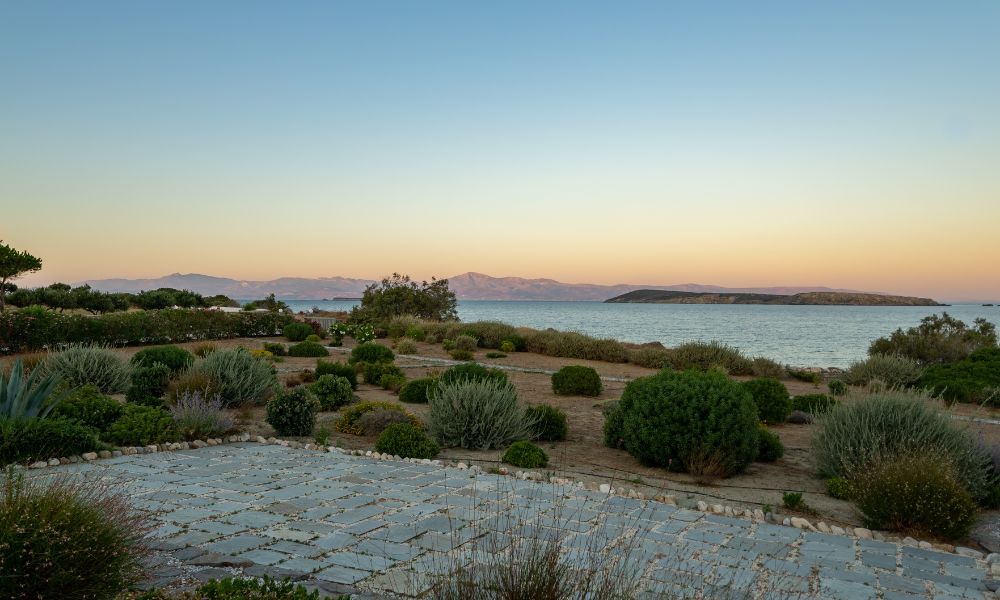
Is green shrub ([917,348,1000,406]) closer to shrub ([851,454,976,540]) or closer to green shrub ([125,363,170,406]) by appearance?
shrub ([851,454,976,540])

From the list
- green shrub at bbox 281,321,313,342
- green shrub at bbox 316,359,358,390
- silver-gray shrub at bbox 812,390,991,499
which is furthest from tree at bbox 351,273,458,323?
silver-gray shrub at bbox 812,390,991,499

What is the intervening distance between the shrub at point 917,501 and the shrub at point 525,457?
139 inches

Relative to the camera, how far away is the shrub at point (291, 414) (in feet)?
32.9

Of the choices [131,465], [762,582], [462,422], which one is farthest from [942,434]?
[131,465]

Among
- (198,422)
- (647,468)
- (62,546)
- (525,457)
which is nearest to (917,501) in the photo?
(647,468)

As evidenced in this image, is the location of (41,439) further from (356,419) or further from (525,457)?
(525,457)

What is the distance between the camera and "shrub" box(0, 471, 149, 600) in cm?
311

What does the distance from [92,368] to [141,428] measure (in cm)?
555

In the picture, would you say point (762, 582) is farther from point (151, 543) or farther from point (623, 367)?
point (623, 367)

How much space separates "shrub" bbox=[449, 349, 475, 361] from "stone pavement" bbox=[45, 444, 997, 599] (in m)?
15.4

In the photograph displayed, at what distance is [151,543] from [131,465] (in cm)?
312

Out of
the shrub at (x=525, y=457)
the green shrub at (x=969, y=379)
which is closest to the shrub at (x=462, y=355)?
the green shrub at (x=969, y=379)

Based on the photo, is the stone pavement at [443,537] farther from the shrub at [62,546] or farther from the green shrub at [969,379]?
the green shrub at [969,379]

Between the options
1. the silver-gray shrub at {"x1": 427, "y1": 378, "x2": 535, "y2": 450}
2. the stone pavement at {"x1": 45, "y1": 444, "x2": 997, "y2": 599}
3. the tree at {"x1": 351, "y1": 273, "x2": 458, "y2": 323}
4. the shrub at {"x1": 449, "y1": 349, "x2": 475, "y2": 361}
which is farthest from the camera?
the tree at {"x1": 351, "y1": 273, "x2": 458, "y2": 323}
